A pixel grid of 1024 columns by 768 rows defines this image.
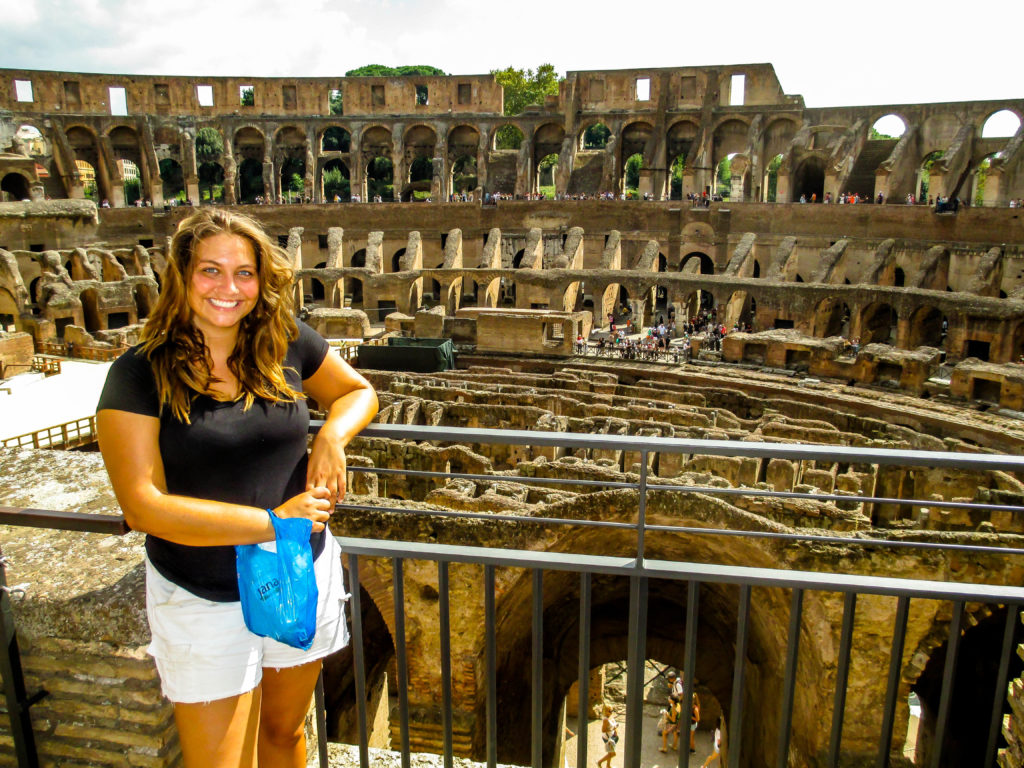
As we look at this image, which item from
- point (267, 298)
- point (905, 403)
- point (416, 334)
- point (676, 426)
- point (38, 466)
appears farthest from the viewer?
point (416, 334)

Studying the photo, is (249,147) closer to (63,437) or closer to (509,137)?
(509,137)

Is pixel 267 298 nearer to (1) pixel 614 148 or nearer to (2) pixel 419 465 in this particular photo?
(2) pixel 419 465

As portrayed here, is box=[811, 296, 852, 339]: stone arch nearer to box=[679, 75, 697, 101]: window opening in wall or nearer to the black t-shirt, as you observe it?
box=[679, 75, 697, 101]: window opening in wall

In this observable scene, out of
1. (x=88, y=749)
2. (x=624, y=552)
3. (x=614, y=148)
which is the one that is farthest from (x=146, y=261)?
(x=88, y=749)

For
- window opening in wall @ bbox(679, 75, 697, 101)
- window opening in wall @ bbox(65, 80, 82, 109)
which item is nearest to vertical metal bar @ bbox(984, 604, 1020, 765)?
window opening in wall @ bbox(679, 75, 697, 101)

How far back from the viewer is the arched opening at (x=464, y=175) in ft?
144

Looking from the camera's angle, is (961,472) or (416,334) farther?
(416,334)

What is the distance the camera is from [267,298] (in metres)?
2.76

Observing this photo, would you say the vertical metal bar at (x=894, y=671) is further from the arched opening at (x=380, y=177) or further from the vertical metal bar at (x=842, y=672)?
the arched opening at (x=380, y=177)

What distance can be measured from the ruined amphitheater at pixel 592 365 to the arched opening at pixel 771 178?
12 cm

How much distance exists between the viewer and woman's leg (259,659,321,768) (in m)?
2.72

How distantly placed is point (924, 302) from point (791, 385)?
569cm

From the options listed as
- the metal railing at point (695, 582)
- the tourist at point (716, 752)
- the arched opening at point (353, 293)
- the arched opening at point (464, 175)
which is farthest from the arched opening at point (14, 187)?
the metal railing at point (695, 582)

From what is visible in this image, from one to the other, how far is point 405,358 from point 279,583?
2038cm
